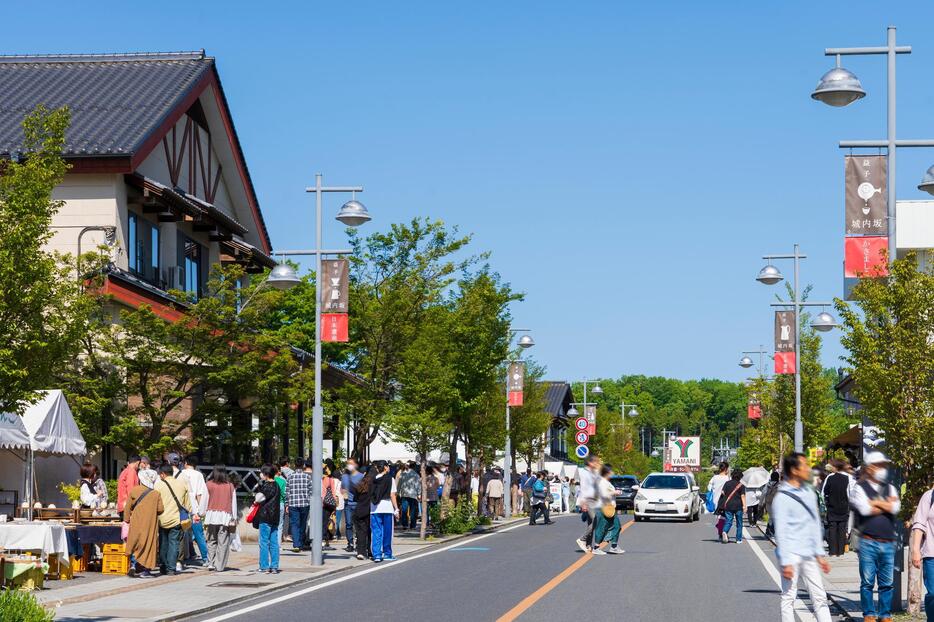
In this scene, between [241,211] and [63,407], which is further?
[241,211]

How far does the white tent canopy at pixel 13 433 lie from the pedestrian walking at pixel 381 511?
601 centimetres

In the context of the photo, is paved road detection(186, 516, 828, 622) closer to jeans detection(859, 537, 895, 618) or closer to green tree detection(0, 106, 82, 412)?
jeans detection(859, 537, 895, 618)

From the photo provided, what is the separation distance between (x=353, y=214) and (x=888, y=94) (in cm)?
950

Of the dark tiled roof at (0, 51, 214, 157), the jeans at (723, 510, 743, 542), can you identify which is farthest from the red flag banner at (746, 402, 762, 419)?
the dark tiled roof at (0, 51, 214, 157)

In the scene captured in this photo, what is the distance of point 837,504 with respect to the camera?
2377cm

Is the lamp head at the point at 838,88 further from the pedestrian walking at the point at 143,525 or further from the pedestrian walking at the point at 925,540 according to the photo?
the pedestrian walking at the point at 143,525

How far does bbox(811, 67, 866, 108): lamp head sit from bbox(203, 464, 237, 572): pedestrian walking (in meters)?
11.0

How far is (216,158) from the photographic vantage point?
3875 centimetres

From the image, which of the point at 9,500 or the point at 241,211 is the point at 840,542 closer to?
the point at 9,500

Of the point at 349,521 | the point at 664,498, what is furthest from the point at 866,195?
the point at 664,498

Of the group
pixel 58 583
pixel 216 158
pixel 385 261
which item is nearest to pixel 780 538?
pixel 58 583

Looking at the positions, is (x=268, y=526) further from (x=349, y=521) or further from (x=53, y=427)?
(x=349, y=521)

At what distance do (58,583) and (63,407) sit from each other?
17.8ft

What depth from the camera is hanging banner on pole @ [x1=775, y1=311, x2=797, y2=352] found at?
36156 mm
